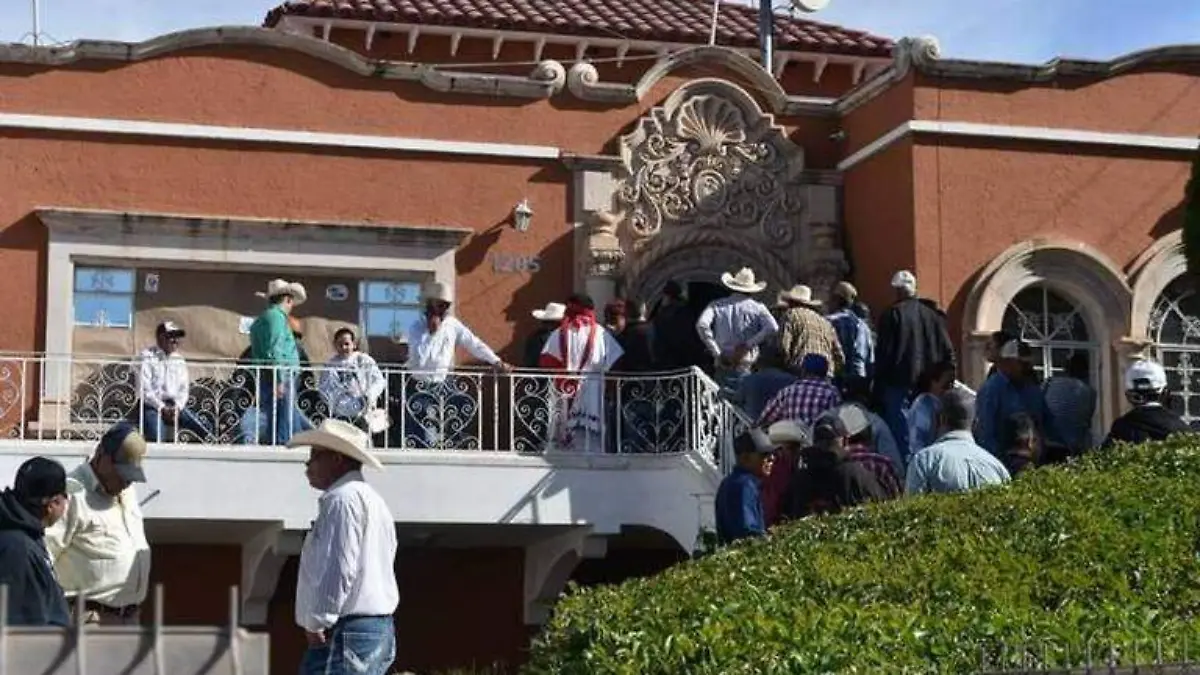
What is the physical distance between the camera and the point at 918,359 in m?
17.1

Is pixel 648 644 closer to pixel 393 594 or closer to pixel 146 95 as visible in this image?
pixel 393 594

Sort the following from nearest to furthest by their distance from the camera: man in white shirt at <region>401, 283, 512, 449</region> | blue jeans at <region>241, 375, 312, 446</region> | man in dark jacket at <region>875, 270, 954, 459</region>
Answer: man in dark jacket at <region>875, 270, 954, 459</region> < blue jeans at <region>241, 375, 312, 446</region> < man in white shirt at <region>401, 283, 512, 449</region>

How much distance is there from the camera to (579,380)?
18.2 m

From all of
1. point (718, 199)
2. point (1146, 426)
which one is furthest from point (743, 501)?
point (718, 199)

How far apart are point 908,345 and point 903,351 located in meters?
0.06

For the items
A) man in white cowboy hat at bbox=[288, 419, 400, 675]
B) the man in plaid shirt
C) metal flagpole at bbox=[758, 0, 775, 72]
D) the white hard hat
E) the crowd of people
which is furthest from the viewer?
metal flagpole at bbox=[758, 0, 775, 72]

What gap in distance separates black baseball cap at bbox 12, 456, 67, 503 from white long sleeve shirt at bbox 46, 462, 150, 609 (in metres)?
0.90

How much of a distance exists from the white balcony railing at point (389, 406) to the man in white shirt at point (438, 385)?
0.01m

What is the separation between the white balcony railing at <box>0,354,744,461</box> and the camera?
17.7m

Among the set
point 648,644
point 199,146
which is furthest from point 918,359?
point 648,644

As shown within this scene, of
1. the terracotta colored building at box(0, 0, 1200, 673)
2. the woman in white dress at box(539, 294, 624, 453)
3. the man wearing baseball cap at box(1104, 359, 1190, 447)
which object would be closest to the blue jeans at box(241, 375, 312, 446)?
the terracotta colored building at box(0, 0, 1200, 673)

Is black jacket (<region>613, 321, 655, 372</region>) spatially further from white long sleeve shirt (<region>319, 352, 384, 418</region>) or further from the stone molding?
the stone molding

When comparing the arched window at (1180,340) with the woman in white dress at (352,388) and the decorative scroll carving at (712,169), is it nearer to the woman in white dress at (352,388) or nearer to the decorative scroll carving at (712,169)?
the decorative scroll carving at (712,169)

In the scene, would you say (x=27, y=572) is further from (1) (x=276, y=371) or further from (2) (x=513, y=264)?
(2) (x=513, y=264)
